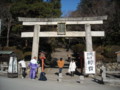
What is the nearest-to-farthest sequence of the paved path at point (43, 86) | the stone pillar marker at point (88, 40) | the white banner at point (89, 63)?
the paved path at point (43, 86), the white banner at point (89, 63), the stone pillar marker at point (88, 40)

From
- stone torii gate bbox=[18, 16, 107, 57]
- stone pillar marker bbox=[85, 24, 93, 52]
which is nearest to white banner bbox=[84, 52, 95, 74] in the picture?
stone pillar marker bbox=[85, 24, 93, 52]

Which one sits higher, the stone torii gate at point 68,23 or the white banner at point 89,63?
the stone torii gate at point 68,23

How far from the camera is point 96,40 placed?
3159 centimetres

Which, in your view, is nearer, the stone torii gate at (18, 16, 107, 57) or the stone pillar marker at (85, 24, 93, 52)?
the stone pillar marker at (85, 24, 93, 52)

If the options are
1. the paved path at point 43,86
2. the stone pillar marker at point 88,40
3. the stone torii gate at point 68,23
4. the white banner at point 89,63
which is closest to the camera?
the paved path at point 43,86

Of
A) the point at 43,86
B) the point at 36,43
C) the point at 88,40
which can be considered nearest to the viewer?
the point at 43,86

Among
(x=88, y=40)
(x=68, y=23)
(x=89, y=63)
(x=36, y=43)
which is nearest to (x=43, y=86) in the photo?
(x=89, y=63)

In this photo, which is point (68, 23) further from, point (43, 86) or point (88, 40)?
point (43, 86)

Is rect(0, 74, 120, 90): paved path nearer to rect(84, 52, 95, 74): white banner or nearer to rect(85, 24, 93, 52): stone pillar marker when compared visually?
rect(84, 52, 95, 74): white banner

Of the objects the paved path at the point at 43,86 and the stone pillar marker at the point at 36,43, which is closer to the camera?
the paved path at the point at 43,86

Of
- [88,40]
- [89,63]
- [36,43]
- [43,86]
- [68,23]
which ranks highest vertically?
[68,23]

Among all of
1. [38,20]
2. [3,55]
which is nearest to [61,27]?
[38,20]

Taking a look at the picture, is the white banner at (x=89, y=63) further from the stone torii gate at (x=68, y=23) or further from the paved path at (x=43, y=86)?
the paved path at (x=43, y=86)

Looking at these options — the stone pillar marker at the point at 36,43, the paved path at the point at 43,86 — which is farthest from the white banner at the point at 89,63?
the stone pillar marker at the point at 36,43
